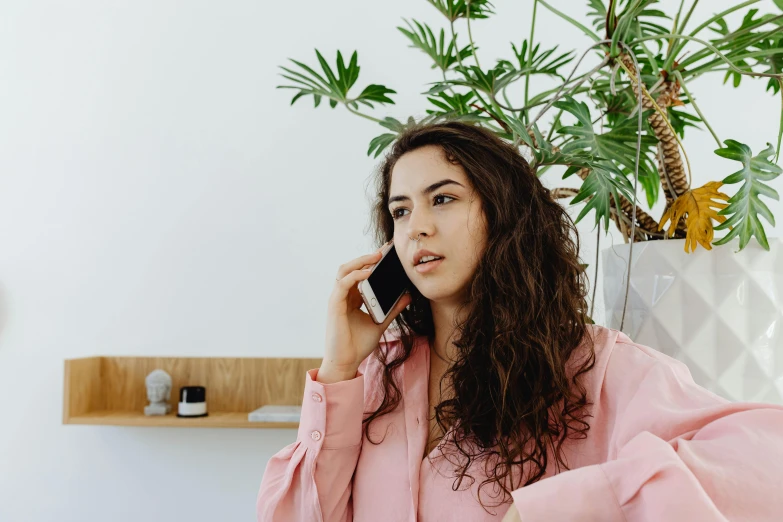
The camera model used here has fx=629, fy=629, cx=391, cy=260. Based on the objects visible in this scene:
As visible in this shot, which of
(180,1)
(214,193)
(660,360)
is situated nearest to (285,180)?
(214,193)

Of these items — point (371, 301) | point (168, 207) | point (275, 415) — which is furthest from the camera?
point (168, 207)

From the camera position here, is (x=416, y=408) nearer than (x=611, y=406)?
No

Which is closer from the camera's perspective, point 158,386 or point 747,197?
point 747,197

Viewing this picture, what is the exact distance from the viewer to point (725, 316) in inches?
42.4

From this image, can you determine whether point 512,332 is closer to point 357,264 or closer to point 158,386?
point 357,264

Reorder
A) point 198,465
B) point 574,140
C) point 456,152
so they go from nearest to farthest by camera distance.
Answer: point 456,152
point 574,140
point 198,465

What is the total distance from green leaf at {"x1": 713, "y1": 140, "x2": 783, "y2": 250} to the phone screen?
562mm

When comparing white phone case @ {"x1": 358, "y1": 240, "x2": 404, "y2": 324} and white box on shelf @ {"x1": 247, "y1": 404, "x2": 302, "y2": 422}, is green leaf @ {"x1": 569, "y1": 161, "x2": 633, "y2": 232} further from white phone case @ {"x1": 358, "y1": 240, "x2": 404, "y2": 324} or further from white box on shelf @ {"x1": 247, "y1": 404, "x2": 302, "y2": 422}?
white box on shelf @ {"x1": 247, "y1": 404, "x2": 302, "y2": 422}

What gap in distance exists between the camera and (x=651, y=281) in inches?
44.8

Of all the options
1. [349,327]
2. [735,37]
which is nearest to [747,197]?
[735,37]

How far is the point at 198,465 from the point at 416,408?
124 centimetres

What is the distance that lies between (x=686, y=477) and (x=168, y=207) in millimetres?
1846

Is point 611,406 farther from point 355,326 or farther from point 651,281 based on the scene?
point 355,326

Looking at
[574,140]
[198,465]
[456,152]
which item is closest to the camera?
[456,152]
